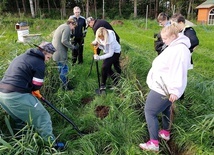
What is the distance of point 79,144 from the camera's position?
2.91 meters

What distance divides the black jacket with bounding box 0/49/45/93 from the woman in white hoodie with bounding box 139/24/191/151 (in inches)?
51.0

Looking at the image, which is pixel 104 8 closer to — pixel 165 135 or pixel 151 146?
pixel 165 135

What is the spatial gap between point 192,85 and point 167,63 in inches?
77.7

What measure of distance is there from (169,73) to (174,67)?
9 centimetres

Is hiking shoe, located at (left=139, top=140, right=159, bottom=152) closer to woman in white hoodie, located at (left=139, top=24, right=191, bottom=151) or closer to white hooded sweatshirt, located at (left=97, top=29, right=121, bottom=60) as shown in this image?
woman in white hoodie, located at (left=139, top=24, right=191, bottom=151)

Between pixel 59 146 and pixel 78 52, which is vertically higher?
pixel 78 52

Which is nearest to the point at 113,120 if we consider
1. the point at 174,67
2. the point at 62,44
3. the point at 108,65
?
the point at 174,67

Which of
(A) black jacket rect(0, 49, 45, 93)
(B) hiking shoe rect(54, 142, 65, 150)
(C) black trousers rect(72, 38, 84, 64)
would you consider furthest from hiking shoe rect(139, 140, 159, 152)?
(C) black trousers rect(72, 38, 84, 64)

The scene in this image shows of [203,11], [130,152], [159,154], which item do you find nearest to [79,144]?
[130,152]

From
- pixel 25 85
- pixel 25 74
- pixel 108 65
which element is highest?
pixel 25 74

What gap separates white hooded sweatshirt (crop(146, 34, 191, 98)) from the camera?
2.28 metres

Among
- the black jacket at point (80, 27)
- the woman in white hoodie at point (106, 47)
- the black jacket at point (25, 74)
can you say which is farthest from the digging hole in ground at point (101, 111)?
the black jacket at point (80, 27)

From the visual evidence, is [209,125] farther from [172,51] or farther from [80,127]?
[80,127]

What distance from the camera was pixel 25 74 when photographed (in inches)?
99.8
